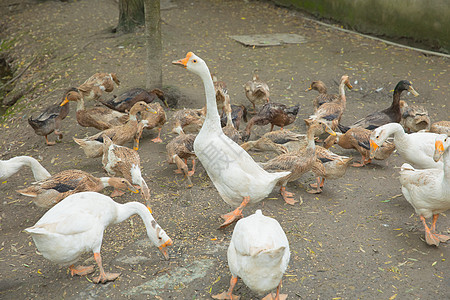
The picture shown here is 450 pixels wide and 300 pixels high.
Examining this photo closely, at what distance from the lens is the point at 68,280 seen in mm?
4816

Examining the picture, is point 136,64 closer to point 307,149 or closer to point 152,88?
point 152,88

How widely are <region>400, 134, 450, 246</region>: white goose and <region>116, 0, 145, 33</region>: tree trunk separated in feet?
31.4

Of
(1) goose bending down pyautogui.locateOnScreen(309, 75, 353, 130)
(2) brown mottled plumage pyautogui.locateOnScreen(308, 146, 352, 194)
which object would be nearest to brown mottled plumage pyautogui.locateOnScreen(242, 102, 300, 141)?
(1) goose bending down pyautogui.locateOnScreen(309, 75, 353, 130)

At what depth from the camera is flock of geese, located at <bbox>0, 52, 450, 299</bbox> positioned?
4375 millimetres

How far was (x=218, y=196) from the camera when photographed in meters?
6.36

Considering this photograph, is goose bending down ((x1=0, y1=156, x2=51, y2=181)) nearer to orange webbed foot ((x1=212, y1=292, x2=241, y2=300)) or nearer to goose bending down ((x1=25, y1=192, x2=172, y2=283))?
goose bending down ((x1=25, y1=192, x2=172, y2=283))

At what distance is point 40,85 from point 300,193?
24.2 ft

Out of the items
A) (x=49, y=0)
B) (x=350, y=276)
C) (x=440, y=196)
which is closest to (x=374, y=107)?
(x=440, y=196)

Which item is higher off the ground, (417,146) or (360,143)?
(417,146)

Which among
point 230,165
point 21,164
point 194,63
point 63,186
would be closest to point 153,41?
point 194,63

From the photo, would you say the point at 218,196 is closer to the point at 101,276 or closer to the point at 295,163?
the point at 295,163

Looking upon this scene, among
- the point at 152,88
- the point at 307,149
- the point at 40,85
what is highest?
the point at 307,149

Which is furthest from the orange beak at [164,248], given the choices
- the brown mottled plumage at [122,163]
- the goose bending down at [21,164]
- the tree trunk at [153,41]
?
the tree trunk at [153,41]

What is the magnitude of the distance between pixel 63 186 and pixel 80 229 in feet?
4.54
